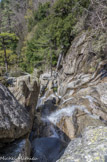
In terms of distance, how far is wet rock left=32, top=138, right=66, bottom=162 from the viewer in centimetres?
456

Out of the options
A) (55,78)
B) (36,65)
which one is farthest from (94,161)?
(36,65)

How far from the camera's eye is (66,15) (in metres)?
12.3

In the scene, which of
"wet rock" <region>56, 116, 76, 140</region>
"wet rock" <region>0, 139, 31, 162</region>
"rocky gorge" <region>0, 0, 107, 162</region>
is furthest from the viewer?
"wet rock" <region>56, 116, 76, 140</region>

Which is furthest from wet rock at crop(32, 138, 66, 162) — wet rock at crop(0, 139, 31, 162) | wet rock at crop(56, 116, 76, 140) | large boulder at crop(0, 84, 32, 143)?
large boulder at crop(0, 84, 32, 143)

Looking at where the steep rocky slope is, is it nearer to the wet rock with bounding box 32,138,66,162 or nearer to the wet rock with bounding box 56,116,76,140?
the wet rock with bounding box 56,116,76,140

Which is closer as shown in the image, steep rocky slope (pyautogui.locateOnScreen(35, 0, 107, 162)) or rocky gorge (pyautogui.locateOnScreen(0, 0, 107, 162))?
rocky gorge (pyautogui.locateOnScreen(0, 0, 107, 162))

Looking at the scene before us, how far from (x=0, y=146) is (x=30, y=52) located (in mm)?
15331

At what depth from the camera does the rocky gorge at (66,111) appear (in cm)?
228

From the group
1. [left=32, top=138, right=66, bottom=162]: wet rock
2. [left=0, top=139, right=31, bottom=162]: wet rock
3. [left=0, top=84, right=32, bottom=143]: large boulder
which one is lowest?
[left=32, top=138, right=66, bottom=162]: wet rock

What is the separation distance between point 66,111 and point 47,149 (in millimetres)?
2556

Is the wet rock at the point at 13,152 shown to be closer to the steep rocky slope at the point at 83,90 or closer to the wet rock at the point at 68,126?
the steep rocky slope at the point at 83,90

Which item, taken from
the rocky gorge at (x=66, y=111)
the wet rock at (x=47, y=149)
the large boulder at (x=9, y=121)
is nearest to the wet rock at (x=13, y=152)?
the rocky gorge at (x=66, y=111)

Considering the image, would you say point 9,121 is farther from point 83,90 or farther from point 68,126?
point 83,90

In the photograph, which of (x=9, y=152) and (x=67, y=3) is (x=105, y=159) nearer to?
(x=9, y=152)
